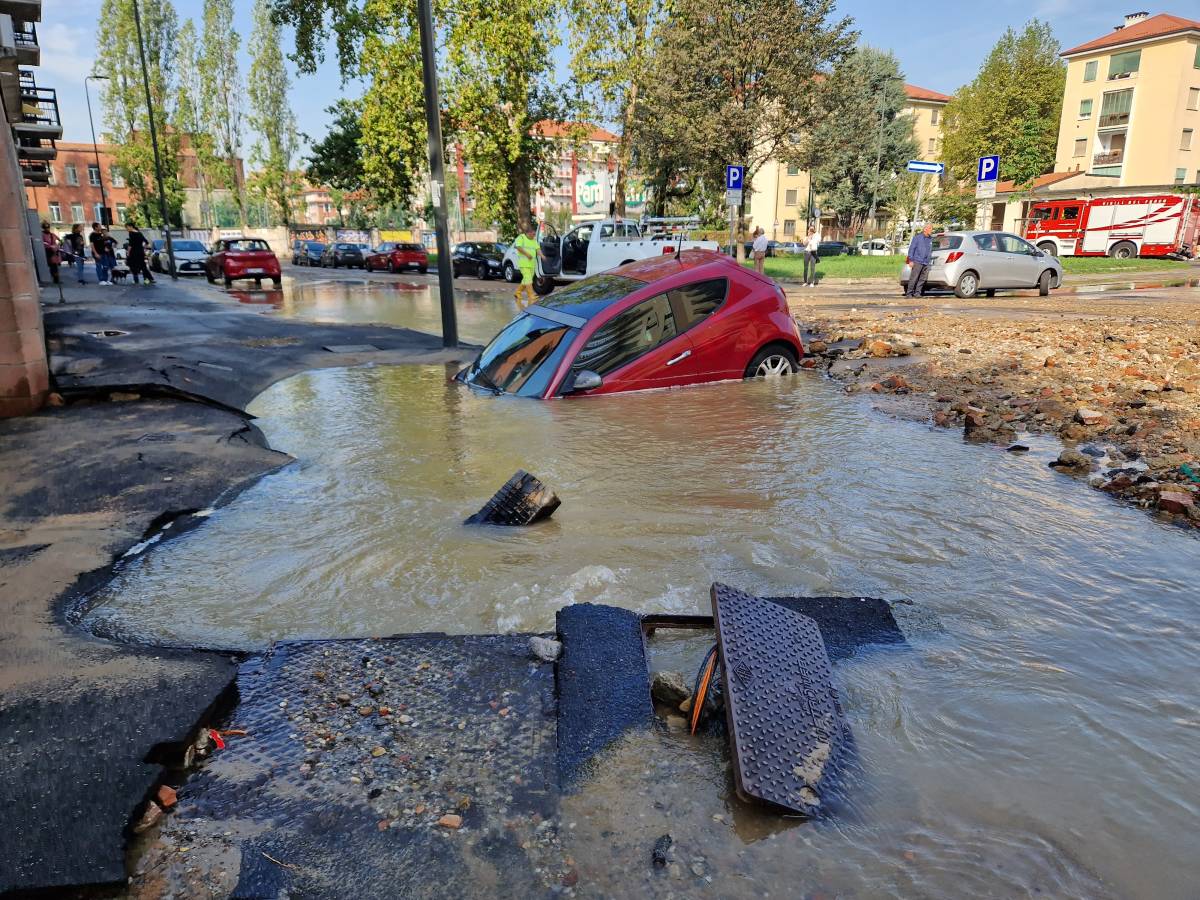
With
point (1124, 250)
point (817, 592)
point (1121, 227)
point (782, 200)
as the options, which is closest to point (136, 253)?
point (817, 592)

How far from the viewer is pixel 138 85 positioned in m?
58.7

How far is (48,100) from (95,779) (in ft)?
92.7

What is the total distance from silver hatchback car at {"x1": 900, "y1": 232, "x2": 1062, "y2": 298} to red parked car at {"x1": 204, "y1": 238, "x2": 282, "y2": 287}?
21.2 metres

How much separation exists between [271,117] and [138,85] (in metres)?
9.24

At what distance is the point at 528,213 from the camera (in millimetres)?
32594

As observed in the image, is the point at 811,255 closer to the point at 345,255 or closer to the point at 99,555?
the point at 99,555

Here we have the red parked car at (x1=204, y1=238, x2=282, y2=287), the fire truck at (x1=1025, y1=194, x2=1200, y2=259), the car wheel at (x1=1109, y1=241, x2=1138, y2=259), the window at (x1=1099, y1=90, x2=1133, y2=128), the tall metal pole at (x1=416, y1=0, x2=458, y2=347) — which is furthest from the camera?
the window at (x1=1099, y1=90, x2=1133, y2=128)

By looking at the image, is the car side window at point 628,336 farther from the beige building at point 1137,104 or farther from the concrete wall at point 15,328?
the beige building at point 1137,104

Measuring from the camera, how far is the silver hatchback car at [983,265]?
19.2 m

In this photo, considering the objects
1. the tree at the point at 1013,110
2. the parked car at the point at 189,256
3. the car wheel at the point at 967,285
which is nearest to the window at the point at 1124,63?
the tree at the point at 1013,110

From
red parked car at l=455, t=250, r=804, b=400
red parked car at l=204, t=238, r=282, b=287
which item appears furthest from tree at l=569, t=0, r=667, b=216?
red parked car at l=455, t=250, r=804, b=400

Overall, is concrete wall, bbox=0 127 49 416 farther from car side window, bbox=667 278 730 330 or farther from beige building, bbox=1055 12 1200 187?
beige building, bbox=1055 12 1200 187

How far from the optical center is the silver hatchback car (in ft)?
63.1

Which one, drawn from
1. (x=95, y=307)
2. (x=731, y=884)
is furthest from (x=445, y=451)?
(x=95, y=307)
